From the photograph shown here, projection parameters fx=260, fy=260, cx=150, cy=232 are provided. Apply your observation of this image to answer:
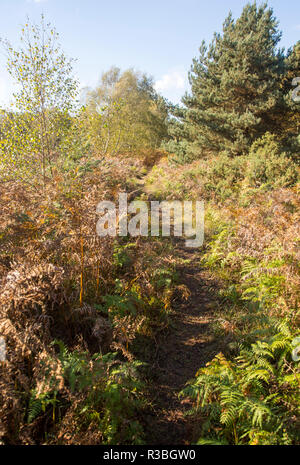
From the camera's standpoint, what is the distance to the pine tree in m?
11.2

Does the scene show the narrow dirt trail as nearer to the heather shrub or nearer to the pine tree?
the heather shrub

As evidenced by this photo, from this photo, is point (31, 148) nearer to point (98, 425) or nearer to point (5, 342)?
point (5, 342)

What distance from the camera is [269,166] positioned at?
9.20m

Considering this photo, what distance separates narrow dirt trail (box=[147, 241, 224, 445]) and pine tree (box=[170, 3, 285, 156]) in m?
8.86

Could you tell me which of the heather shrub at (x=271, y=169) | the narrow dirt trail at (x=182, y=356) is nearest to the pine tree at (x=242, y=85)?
the heather shrub at (x=271, y=169)

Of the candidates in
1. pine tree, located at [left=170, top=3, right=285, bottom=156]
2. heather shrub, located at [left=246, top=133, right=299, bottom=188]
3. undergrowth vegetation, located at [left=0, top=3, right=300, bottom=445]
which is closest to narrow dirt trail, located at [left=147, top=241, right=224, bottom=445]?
undergrowth vegetation, located at [left=0, top=3, right=300, bottom=445]

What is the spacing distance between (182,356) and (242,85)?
12016 millimetres

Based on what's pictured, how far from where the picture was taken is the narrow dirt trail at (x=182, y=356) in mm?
2645

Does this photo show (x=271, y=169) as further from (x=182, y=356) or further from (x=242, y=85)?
(x=182, y=356)

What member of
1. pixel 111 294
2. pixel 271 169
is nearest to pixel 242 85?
pixel 271 169

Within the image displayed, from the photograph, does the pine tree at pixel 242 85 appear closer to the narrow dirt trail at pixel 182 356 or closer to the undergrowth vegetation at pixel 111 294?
the undergrowth vegetation at pixel 111 294

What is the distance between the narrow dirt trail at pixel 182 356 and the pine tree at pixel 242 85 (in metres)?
8.86
